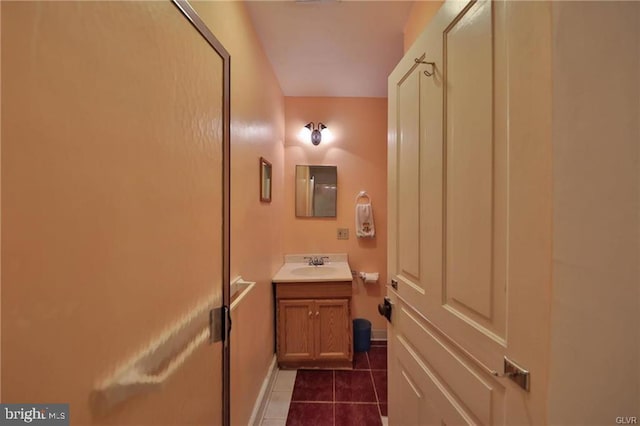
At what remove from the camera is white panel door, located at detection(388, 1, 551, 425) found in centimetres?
49

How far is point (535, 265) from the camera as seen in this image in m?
0.49

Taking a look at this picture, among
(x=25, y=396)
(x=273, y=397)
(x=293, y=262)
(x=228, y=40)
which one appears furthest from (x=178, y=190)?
(x=293, y=262)

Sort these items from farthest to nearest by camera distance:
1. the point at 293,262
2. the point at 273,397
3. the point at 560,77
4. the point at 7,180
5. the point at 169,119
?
the point at 293,262 < the point at 273,397 < the point at 169,119 < the point at 560,77 < the point at 7,180

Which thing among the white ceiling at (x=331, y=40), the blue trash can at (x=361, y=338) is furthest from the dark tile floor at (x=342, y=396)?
the white ceiling at (x=331, y=40)

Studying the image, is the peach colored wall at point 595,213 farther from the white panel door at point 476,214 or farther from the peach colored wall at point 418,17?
the peach colored wall at point 418,17

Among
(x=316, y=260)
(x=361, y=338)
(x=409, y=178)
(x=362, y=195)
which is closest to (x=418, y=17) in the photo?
(x=409, y=178)

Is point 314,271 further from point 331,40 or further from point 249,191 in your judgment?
point 331,40

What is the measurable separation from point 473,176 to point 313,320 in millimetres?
1807

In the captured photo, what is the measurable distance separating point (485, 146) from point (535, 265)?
12.2 inches

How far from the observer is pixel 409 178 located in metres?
1.01

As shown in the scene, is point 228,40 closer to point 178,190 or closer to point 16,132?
point 178,190

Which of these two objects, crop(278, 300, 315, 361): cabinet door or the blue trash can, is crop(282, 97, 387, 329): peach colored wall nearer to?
the blue trash can

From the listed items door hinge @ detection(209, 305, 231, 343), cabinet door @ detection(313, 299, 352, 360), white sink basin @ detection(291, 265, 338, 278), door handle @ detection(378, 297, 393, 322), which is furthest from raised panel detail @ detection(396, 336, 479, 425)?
white sink basin @ detection(291, 265, 338, 278)

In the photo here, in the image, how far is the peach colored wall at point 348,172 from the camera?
253 cm
